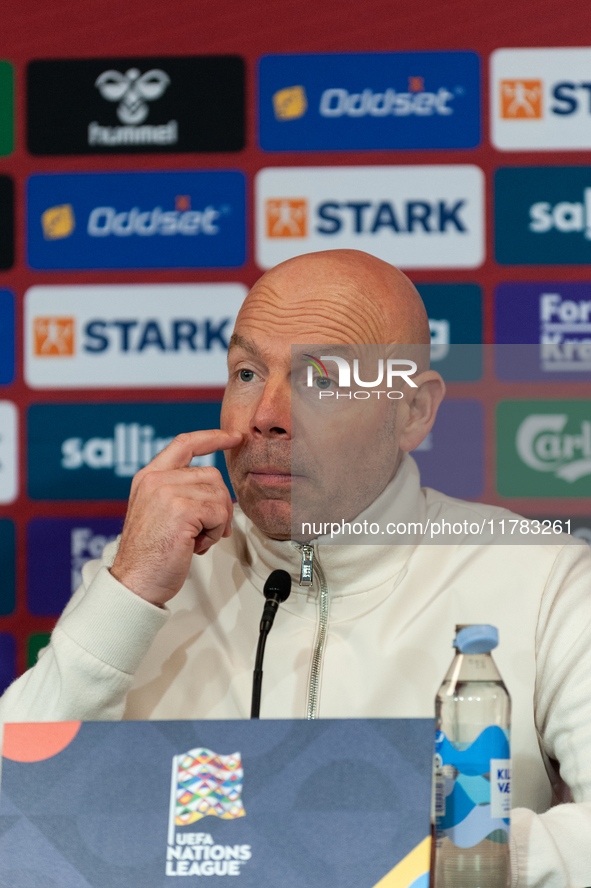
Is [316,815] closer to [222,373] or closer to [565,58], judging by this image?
[222,373]

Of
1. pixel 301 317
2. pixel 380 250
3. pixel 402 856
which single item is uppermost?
pixel 380 250

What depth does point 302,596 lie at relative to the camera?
4.43ft

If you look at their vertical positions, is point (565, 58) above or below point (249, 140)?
above

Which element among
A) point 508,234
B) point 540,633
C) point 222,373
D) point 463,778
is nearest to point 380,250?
point 508,234

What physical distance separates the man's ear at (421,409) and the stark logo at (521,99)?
0.87m

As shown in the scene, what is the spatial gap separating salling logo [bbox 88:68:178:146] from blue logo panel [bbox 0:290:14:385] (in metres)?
0.41

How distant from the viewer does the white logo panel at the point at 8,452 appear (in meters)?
2.13

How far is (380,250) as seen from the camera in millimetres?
2068

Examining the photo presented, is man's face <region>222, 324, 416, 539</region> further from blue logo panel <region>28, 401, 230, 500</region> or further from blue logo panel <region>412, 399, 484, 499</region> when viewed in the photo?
blue logo panel <region>28, 401, 230, 500</region>

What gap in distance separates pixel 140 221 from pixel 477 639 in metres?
1.55

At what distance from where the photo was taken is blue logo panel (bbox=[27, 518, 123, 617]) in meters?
2.12

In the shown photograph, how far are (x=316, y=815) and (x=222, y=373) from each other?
1402 mm

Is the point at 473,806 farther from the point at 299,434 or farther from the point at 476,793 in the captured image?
the point at 299,434

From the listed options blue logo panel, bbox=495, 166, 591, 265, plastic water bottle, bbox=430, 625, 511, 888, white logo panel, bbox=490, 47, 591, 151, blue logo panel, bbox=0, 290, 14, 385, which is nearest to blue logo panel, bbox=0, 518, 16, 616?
blue logo panel, bbox=0, 290, 14, 385
